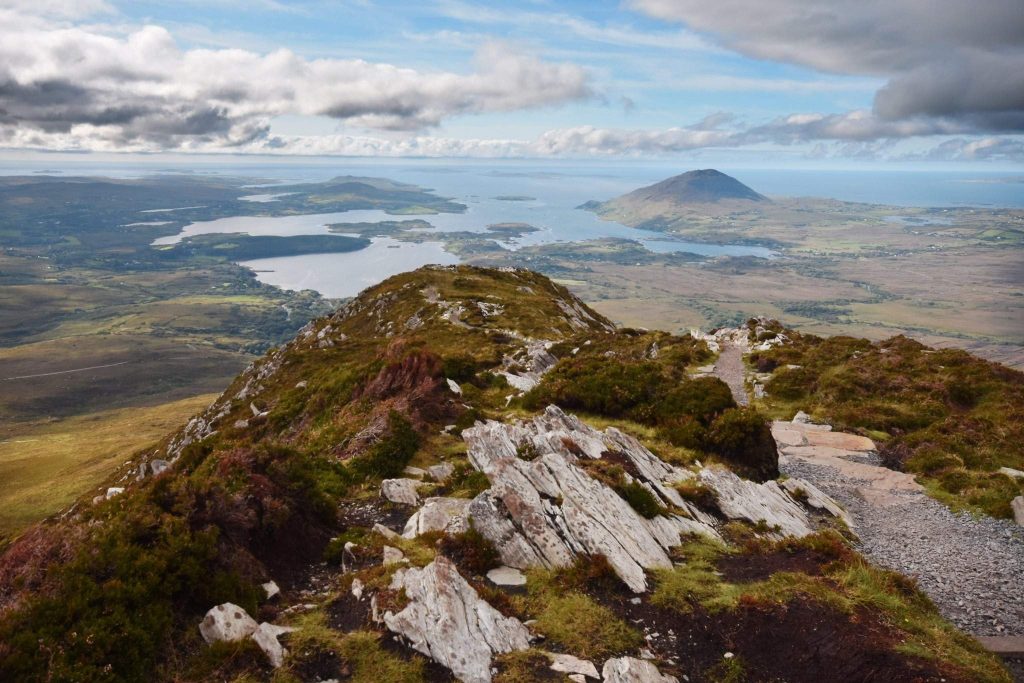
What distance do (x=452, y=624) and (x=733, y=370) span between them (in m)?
36.8

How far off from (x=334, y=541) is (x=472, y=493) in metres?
4.96

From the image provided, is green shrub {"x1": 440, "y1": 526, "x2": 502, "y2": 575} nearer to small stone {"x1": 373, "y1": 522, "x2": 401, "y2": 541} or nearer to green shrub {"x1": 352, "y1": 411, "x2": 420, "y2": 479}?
small stone {"x1": 373, "y1": 522, "x2": 401, "y2": 541}

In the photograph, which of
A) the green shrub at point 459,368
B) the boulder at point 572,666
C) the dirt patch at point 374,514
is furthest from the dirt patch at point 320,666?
the green shrub at point 459,368

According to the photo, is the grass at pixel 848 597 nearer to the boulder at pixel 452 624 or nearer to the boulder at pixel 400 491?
the boulder at pixel 452 624

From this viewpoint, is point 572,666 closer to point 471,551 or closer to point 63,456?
point 471,551

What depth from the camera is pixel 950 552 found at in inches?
664

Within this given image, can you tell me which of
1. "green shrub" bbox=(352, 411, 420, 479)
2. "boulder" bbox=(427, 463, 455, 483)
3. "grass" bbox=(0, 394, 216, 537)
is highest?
"green shrub" bbox=(352, 411, 420, 479)

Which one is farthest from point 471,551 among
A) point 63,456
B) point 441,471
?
point 63,456

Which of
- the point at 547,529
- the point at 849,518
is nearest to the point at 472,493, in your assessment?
the point at 547,529

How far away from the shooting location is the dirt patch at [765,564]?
13586mm

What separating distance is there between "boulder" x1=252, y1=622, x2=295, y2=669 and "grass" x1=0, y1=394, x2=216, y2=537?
158 feet

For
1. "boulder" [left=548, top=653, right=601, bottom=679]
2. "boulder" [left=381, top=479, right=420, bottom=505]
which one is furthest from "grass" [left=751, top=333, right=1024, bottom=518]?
"boulder" [left=381, top=479, right=420, bottom=505]

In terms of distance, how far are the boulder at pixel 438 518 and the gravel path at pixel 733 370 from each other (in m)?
22.0

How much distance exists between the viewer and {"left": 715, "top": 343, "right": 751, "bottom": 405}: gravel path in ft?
116
